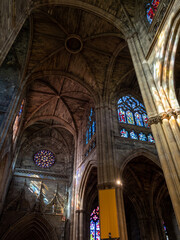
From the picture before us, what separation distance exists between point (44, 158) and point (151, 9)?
16.2 meters

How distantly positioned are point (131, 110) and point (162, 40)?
769 centimetres

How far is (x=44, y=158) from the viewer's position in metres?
19.9

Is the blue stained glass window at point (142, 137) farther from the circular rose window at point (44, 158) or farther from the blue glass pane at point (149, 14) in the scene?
the circular rose window at point (44, 158)

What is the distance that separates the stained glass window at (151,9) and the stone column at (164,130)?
8.97 feet

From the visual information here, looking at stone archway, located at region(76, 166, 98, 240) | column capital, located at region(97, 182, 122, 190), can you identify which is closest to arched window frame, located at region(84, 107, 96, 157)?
stone archway, located at region(76, 166, 98, 240)

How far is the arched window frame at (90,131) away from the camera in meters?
13.5

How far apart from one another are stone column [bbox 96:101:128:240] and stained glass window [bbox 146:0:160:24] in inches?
231

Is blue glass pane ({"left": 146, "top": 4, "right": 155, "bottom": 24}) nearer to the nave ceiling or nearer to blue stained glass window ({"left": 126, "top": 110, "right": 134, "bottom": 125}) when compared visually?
the nave ceiling

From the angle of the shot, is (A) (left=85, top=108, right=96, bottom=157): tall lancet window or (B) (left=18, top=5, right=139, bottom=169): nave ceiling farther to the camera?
(A) (left=85, top=108, right=96, bottom=157): tall lancet window

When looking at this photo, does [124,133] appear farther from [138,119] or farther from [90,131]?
[90,131]

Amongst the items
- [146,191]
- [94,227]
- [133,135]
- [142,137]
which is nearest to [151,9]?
[133,135]

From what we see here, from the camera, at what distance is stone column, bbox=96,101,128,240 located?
8345mm

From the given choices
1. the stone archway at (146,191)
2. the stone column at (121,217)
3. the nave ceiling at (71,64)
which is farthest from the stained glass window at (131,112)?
the stone column at (121,217)

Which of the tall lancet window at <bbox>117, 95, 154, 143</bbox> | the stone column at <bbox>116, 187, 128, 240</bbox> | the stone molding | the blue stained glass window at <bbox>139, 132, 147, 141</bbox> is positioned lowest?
the stone column at <bbox>116, 187, 128, 240</bbox>
